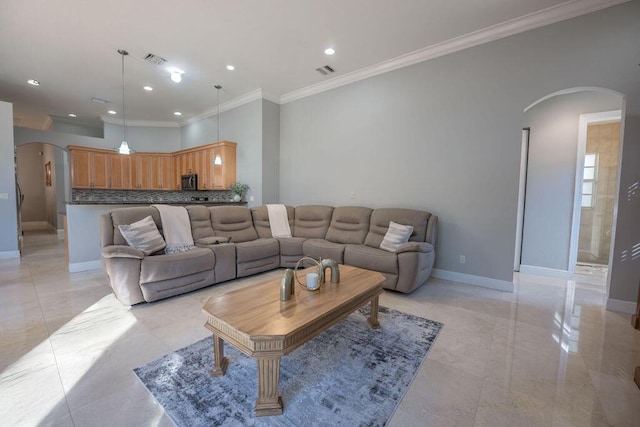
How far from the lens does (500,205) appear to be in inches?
134

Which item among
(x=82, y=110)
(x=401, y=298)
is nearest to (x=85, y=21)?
(x=82, y=110)

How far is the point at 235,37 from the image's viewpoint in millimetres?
3518

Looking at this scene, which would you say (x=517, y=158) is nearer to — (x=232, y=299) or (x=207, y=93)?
(x=232, y=299)

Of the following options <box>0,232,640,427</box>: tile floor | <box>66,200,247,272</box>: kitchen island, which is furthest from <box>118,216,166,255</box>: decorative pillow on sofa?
<box>66,200,247,272</box>: kitchen island

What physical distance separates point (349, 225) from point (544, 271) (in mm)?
3059

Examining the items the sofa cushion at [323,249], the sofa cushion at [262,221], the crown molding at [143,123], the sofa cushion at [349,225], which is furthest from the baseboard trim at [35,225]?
the sofa cushion at [349,225]

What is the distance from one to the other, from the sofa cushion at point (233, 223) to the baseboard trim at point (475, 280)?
9.45ft

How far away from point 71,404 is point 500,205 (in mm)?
4316

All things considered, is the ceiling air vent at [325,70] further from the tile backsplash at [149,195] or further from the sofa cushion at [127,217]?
the sofa cushion at [127,217]

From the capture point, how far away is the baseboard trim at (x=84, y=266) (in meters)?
3.98

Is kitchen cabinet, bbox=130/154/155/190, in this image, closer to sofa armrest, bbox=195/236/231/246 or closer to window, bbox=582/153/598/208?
sofa armrest, bbox=195/236/231/246

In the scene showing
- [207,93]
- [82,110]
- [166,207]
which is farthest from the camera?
[82,110]

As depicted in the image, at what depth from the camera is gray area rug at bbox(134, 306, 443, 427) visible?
1.46 metres

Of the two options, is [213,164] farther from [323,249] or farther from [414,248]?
[414,248]
